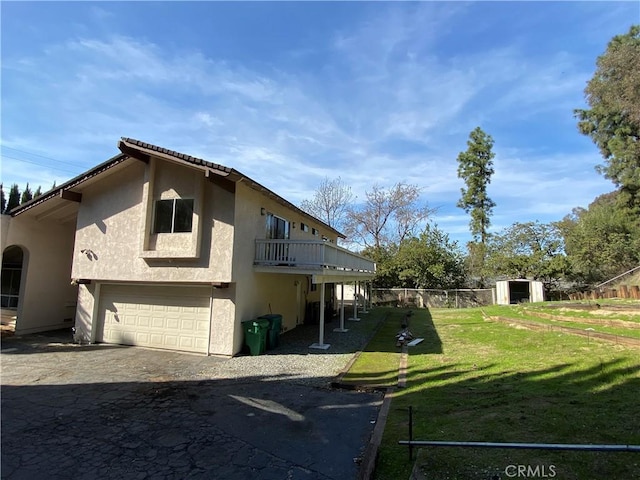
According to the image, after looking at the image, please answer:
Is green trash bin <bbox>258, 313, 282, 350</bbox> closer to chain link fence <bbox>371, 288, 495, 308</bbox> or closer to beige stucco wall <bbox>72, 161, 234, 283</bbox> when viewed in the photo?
beige stucco wall <bbox>72, 161, 234, 283</bbox>

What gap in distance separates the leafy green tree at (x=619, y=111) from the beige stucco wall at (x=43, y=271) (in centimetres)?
3507

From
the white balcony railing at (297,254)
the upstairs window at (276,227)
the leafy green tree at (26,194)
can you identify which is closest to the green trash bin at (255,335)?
the white balcony railing at (297,254)

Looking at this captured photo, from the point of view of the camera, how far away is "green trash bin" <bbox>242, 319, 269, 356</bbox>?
10.7m

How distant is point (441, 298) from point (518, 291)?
581 cm

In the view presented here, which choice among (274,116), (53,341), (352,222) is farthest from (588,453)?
(352,222)

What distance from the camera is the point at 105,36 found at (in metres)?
9.56

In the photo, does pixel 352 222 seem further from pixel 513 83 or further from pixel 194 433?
pixel 194 433

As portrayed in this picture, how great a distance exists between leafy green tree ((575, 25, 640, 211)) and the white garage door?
99.8 feet

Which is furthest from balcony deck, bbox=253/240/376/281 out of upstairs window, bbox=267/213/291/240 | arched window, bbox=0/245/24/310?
arched window, bbox=0/245/24/310

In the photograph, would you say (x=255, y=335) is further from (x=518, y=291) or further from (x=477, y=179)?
(x=477, y=179)

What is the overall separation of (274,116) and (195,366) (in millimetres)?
12259

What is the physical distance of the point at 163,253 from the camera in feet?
36.0

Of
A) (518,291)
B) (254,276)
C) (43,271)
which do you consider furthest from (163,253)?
(518,291)

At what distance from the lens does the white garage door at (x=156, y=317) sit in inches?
440
